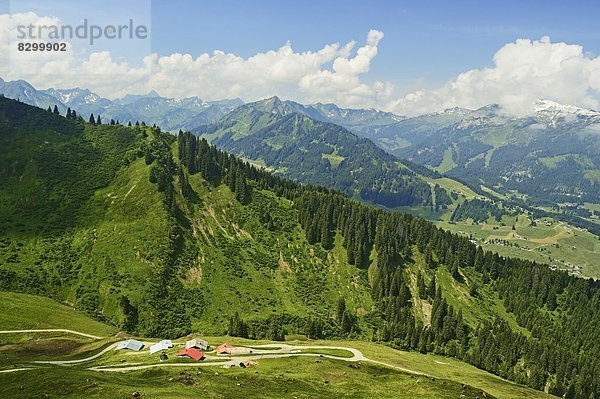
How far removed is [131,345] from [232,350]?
29307 mm

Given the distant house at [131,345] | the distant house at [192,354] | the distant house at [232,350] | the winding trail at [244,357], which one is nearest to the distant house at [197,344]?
the distant house at [192,354]

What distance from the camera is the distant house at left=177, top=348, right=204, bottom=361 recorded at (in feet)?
338

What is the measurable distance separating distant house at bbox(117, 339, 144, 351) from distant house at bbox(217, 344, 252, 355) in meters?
23.0

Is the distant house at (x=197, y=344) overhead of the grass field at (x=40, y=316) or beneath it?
beneath

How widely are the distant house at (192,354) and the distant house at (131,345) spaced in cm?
1699

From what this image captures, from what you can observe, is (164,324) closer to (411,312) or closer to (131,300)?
(131,300)

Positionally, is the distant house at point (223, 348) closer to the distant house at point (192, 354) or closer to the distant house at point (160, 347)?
the distant house at point (192, 354)

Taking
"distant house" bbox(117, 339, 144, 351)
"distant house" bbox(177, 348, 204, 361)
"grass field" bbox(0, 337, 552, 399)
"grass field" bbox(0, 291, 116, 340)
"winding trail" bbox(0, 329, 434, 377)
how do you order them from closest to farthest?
"grass field" bbox(0, 337, 552, 399)
"winding trail" bbox(0, 329, 434, 377)
"distant house" bbox(177, 348, 204, 361)
"distant house" bbox(117, 339, 144, 351)
"grass field" bbox(0, 291, 116, 340)

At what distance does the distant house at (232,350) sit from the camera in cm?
11000

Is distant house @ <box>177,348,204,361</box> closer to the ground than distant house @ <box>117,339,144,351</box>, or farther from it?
farther from it

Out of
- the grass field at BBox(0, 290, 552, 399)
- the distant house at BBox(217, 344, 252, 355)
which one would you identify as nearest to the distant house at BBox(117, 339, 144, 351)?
the grass field at BBox(0, 290, 552, 399)

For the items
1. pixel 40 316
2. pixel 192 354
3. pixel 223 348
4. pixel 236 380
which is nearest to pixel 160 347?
pixel 192 354

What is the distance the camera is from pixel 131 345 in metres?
115

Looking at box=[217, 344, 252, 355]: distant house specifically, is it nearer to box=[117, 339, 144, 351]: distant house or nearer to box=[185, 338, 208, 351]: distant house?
box=[185, 338, 208, 351]: distant house
